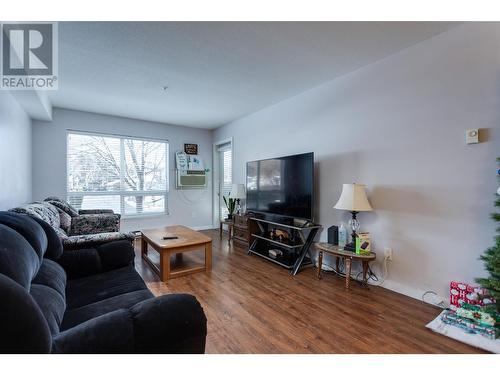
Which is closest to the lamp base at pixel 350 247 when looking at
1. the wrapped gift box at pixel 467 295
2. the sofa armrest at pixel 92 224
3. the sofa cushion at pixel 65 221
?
the wrapped gift box at pixel 467 295

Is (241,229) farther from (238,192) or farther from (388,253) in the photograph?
(388,253)

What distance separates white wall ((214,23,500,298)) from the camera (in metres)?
1.86

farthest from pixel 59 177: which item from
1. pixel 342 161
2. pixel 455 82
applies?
pixel 455 82

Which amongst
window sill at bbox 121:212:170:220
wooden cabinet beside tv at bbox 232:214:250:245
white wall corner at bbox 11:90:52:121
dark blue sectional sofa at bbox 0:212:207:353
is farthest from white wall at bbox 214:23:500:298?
white wall corner at bbox 11:90:52:121

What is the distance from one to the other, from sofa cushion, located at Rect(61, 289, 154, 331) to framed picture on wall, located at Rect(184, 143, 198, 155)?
13.6 ft

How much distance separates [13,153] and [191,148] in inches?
118

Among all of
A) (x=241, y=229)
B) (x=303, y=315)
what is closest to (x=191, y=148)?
(x=241, y=229)

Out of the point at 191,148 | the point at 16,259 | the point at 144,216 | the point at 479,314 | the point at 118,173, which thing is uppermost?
the point at 191,148

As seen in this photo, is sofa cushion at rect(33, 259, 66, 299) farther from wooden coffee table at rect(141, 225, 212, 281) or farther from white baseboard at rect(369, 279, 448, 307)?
white baseboard at rect(369, 279, 448, 307)

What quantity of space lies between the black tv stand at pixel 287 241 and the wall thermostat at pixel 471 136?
5.55 ft

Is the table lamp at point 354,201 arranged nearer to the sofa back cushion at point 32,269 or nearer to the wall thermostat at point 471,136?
the wall thermostat at point 471,136

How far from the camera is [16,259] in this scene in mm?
1024

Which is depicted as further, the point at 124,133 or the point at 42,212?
the point at 124,133
